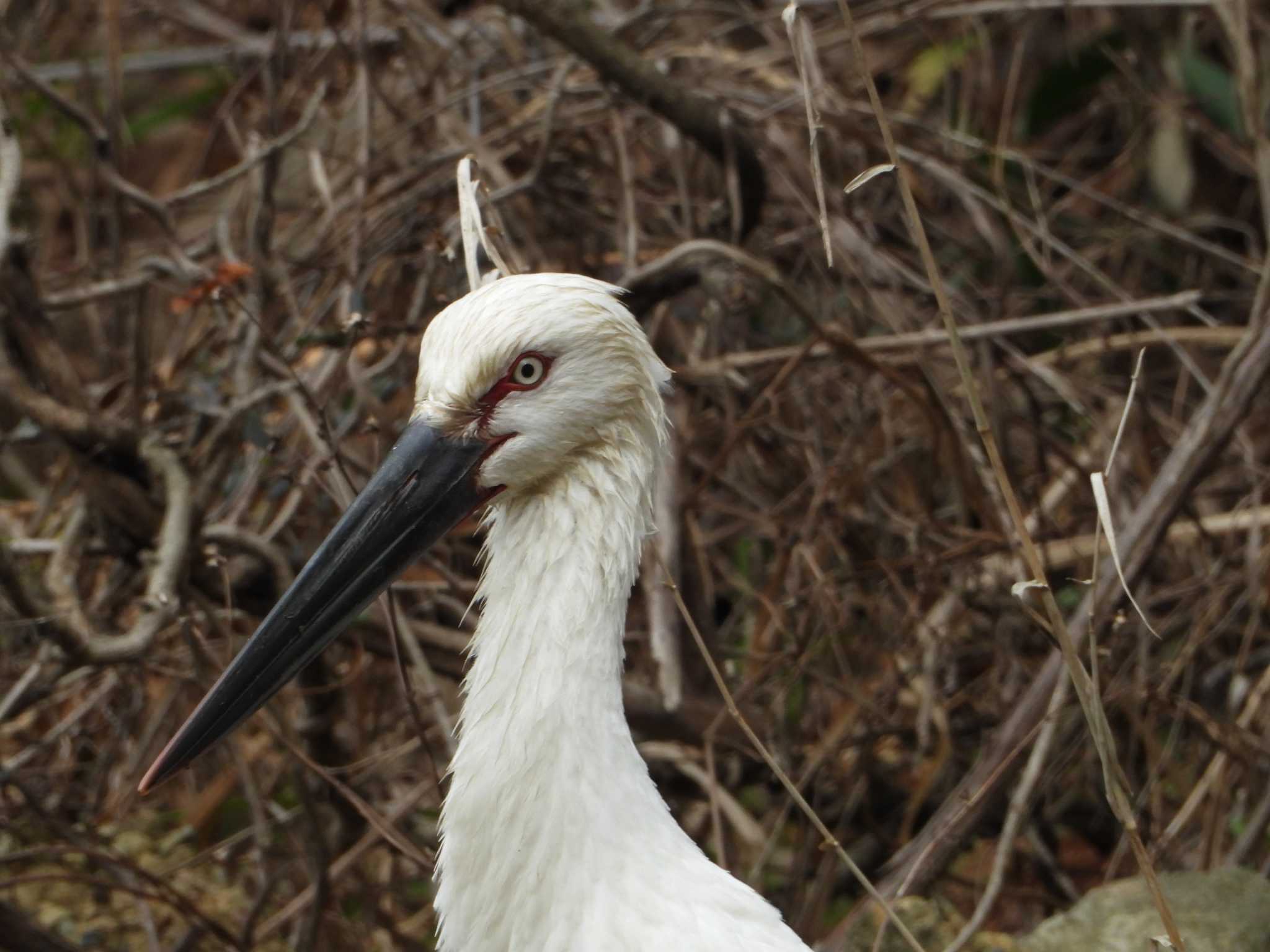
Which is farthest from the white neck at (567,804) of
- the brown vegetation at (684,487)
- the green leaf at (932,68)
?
the green leaf at (932,68)

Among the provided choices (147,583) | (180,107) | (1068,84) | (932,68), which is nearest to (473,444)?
(147,583)

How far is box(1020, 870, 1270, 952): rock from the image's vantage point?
2652mm

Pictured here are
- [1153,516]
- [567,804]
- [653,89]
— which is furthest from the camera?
[653,89]

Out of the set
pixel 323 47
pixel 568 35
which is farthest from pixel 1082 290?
pixel 323 47

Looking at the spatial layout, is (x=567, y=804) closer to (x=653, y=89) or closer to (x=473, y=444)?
(x=473, y=444)

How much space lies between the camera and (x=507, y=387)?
201 centimetres

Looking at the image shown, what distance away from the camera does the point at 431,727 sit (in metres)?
3.35

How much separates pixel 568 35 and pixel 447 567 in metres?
1.26

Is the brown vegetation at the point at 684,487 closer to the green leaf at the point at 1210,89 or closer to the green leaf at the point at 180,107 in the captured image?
the green leaf at the point at 1210,89

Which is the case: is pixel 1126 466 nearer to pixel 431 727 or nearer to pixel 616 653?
pixel 431 727

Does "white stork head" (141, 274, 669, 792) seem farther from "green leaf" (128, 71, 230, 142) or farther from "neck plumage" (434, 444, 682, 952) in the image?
"green leaf" (128, 71, 230, 142)

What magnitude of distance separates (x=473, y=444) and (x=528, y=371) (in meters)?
0.13

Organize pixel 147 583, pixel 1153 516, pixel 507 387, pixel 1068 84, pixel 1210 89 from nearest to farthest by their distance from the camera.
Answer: pixel 507 387, pixel 147 583, pixel 1153 516, pixel 1210 89, pixel 1068 84

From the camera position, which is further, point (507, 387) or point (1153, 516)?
point (1153, 516)
